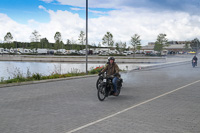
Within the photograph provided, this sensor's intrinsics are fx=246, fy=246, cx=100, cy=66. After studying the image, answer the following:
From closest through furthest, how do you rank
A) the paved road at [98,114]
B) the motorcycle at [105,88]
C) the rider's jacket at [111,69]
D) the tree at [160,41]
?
1. the paved road at [98,114]
2. the motorcycle at [105,88]
3. the rider's jacket at [111,69]
4. the tree at [160,41]

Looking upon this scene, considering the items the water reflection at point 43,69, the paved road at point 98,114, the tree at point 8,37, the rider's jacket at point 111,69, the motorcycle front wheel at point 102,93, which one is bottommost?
the water reflection at point 43,69

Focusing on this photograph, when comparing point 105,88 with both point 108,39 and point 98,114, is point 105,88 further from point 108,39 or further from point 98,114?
point 108,39

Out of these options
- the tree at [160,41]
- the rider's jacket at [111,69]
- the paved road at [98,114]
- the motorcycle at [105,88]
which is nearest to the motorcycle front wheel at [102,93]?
the motorcycle at [105,88]

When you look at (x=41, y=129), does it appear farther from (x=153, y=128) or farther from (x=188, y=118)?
(x=188, y=118)

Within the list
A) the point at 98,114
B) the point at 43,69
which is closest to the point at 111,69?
the point at 98,114

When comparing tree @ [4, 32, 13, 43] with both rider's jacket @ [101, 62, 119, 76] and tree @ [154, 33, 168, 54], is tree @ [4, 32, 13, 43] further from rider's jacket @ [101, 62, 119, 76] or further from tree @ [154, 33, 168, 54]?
rider's jacket @ [101, 62, 119, 76]

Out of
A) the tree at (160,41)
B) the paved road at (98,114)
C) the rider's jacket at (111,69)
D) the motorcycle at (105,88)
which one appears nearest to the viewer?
the paved road at (98,114)

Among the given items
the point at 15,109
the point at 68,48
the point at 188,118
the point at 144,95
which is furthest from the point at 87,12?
the point at 68,48

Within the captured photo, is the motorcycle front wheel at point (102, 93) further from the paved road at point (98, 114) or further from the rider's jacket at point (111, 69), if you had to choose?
the rider's jacket at point (111, 69)

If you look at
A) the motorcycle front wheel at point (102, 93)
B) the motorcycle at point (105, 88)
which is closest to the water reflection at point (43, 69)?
the motorcycle at point (105, 88)

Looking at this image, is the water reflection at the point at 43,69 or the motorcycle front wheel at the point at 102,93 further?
the water reflection at the point at 43,69

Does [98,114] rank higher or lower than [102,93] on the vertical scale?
lower

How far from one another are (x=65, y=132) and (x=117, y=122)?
144 cm

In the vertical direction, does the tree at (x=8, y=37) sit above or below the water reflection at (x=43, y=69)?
above
